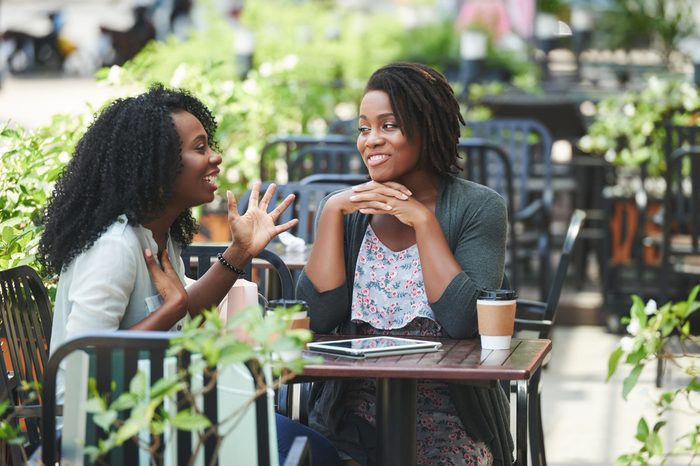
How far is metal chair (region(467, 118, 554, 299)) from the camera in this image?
21.4ft

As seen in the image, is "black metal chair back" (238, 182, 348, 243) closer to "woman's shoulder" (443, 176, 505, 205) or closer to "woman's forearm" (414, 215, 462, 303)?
"woman's shoulder" (443, 176, 505, 205)

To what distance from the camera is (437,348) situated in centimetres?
276

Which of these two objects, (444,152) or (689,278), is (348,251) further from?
(689,278)

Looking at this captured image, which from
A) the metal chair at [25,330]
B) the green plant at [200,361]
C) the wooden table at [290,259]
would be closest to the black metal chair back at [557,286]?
the wooden table at [290,259]

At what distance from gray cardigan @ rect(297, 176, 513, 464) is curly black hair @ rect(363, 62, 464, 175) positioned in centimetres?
7

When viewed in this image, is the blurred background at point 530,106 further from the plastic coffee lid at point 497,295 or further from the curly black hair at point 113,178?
the plastic coffee lid at point 497,295

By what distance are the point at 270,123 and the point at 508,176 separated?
173 cm

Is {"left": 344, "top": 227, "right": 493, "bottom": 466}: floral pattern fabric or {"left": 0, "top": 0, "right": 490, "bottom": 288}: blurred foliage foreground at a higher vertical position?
{"left": 0, "top": 0, "right": 490, "bottom": 288}: blurred foliage foreground

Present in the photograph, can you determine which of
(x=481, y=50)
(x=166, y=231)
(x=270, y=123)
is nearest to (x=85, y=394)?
(x=166, y=231)

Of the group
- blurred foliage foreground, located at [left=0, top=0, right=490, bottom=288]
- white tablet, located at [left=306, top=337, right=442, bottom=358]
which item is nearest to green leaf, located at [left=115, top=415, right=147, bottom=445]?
white tablet, located at [left=306, top=337, right=442, bottom=358]

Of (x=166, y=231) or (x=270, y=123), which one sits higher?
(x=270, y=123)

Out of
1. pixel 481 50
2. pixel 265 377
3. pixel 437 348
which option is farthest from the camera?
pixel 481 50

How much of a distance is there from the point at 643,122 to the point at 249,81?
236cm

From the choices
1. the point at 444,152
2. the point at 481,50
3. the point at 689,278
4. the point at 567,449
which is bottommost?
the point at 567,449
